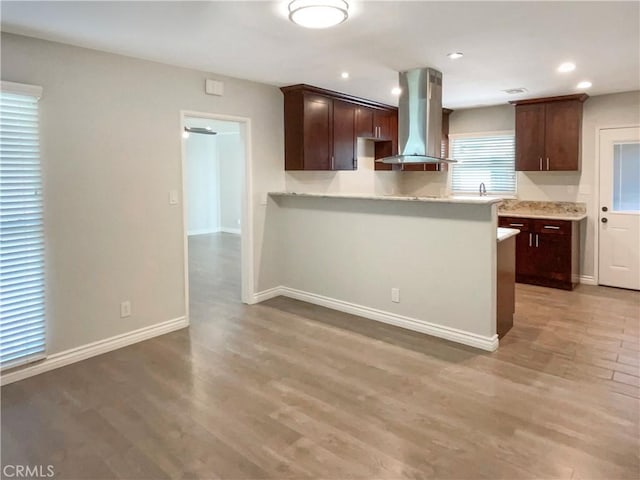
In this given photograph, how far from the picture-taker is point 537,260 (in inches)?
220

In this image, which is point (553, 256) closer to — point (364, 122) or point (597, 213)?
point (597, 213)

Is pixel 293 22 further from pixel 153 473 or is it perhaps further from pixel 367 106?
pixel 367 106

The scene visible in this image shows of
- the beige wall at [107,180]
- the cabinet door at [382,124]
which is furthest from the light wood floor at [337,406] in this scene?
the cabinet door at [382,124]

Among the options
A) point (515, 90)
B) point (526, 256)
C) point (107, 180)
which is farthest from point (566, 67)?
point (107, 180)

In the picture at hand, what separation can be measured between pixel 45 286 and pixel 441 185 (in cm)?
554

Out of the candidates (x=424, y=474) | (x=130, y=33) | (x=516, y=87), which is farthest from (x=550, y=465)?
(x=516, y=87)

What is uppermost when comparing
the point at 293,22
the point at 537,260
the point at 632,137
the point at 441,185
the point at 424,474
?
the point at 293,22

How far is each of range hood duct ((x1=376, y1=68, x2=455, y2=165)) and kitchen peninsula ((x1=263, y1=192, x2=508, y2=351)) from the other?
68 centimetres

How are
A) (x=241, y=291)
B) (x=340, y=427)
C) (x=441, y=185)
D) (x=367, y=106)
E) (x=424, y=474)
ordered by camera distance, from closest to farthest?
(x=424, y=474), (x=340, y=427), (x=241, y=291), (x=367, y=106), (x=441, y=185)

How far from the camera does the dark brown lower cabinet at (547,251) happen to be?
538 centimetres

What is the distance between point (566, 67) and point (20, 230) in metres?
4.73

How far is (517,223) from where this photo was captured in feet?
18.7

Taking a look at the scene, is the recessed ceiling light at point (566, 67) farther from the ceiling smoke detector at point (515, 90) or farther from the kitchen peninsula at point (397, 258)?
the kitchen peninsula at point (397, 258)

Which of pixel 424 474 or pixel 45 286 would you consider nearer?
pixel 424 474
